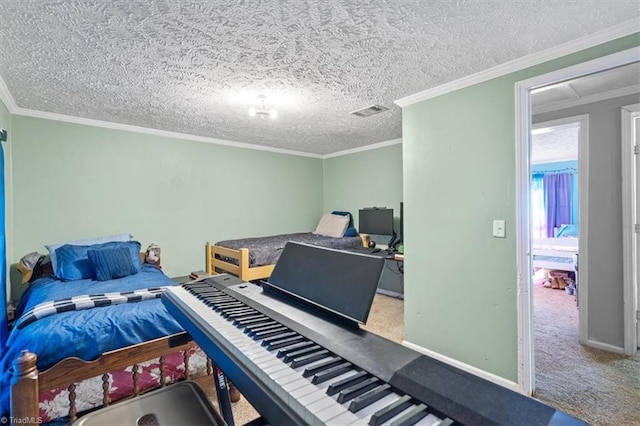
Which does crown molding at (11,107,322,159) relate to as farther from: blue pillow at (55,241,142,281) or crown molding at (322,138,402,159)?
blue pillow at (55,241,142,281)

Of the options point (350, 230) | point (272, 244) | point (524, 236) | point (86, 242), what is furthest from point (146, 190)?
point (524, 236)

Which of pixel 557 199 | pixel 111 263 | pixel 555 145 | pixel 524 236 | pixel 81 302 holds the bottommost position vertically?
pixel 81 302

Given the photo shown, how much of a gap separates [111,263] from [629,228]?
4.56m

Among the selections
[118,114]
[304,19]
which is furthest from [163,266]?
[304,19]

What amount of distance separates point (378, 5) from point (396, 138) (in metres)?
2.99

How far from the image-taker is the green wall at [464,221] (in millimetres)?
2043

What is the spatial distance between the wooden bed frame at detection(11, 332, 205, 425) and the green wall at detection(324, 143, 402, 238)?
337 centimetres

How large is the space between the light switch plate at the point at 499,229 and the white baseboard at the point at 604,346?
158cm

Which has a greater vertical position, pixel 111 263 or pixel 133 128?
pixel 133 128

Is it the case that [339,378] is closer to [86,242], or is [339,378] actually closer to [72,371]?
[72,371]

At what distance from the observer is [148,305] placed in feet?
6.82

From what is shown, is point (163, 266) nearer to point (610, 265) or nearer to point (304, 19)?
point (304, 19)

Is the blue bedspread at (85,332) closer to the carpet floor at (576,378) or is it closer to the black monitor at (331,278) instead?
the carpet floor at (576,378)

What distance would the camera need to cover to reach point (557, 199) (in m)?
6.22
